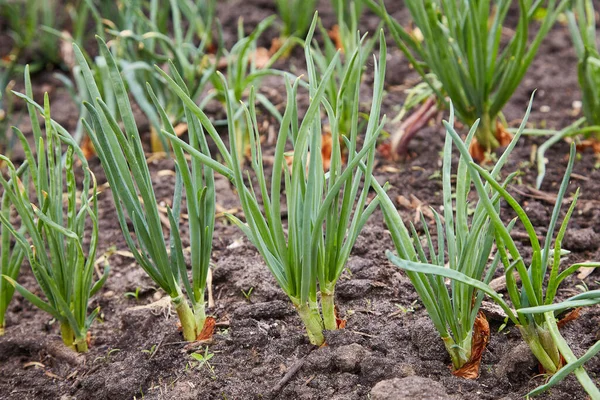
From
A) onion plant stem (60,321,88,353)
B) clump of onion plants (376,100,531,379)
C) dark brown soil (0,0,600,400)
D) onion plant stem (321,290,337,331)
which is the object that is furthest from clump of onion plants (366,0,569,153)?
onion plant stem (60,321,88,353)

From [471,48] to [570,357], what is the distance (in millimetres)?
1103

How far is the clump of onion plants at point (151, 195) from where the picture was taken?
4.70 feet

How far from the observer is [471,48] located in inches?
82.8

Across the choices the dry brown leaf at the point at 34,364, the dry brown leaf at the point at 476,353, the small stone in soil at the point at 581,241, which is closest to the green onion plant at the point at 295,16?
the small stone in soil at the point at 581,241

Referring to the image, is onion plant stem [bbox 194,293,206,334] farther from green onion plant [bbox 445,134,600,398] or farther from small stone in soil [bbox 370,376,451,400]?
green onion plant [bbox 445,134,600,398]

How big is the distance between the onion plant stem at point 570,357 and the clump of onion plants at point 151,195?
0.69 meters

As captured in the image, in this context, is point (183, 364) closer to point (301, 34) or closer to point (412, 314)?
point (412, 314)

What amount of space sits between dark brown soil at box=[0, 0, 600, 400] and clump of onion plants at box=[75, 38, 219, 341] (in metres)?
0.13

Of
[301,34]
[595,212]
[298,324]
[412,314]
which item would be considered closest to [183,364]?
[298,324]

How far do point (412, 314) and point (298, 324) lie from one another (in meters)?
0.25

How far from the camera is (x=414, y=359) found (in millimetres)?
1481

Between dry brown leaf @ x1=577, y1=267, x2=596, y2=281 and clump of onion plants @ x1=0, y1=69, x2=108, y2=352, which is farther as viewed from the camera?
dry brown leaf @ x1=577, y1=267, x2=596, y2=281

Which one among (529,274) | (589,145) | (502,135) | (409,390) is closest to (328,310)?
(409,390)

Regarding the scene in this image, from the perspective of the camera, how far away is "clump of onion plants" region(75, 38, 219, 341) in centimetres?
143
